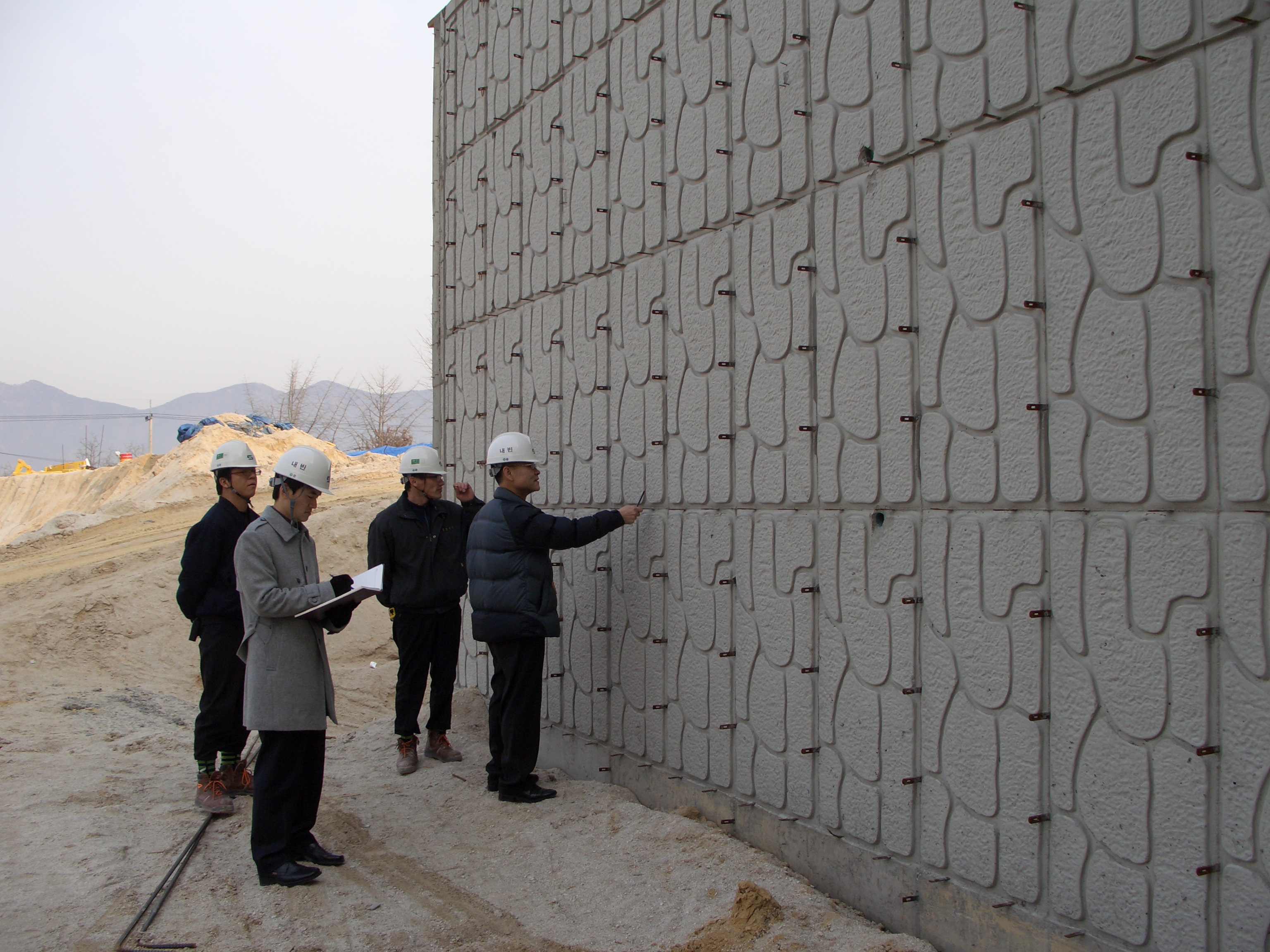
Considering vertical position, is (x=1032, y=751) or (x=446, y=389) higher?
(x=446, y=389)

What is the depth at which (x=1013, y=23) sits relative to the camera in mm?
3385

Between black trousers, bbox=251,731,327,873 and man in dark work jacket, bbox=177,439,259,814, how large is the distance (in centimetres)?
126

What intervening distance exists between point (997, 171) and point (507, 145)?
464 centimetres

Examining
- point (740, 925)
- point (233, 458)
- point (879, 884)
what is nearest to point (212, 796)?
point (233, 458)

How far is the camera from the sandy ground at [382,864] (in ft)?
13.3

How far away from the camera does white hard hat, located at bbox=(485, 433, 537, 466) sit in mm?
5875

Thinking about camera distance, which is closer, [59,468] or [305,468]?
[305,468]

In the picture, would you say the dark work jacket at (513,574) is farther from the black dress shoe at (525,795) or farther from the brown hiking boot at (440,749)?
the brown hiking boot at (440,749)

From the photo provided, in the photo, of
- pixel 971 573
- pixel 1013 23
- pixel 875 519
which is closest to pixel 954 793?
pixel 971 573

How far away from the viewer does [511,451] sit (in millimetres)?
5895

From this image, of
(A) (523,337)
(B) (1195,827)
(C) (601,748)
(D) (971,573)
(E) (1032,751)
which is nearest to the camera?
(B) (1195,827)

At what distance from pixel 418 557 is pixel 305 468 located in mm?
1821

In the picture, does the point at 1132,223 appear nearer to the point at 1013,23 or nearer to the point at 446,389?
the point at 1013,23

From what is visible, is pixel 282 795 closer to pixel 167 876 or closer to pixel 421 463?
pixel 167 876
